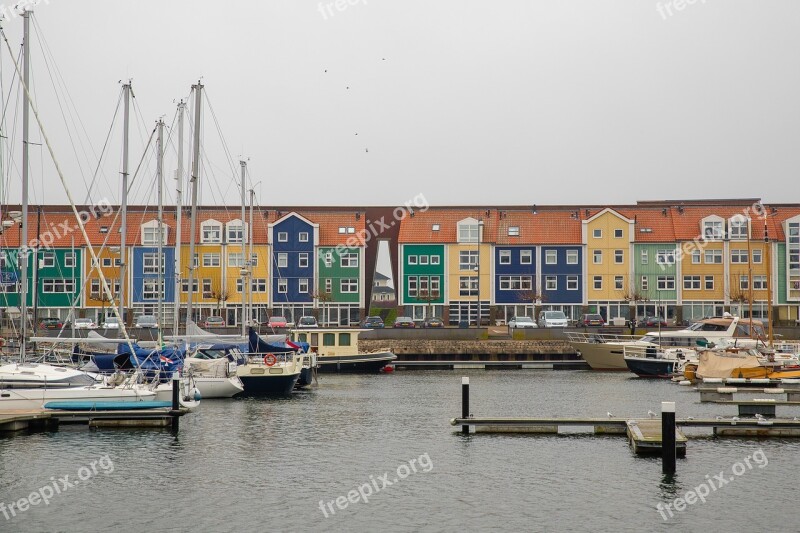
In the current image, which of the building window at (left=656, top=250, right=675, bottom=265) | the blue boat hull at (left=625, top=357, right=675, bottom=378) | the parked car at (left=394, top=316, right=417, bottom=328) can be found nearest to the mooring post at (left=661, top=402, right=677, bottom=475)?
the blue boat hull at (left=625, top=357, right=675, bottom=378)

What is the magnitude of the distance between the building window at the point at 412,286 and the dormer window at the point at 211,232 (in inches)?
712

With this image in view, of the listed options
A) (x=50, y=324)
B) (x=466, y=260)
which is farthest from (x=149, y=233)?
(x=466, y=260)

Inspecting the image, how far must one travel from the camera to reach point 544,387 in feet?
172

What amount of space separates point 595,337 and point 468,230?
2560 centimetres

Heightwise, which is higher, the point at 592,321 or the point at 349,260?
the point at 349,260

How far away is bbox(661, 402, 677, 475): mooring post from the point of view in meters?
23.0

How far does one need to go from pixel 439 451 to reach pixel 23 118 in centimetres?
2136

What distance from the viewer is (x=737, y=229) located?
94.9 metres

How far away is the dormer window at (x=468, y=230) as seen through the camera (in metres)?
95.9

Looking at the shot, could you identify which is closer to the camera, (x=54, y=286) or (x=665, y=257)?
(x=54, y=286)

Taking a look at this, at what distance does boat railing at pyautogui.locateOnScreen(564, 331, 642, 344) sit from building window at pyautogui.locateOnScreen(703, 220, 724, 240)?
79.8ft

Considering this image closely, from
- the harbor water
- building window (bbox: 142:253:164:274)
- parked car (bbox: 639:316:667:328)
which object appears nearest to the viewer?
the harbor water

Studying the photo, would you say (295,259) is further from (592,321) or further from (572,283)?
(592,321)

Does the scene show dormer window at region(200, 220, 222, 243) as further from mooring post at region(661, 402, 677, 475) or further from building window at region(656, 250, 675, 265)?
mooring post at region(661, 402, 677, 475)
